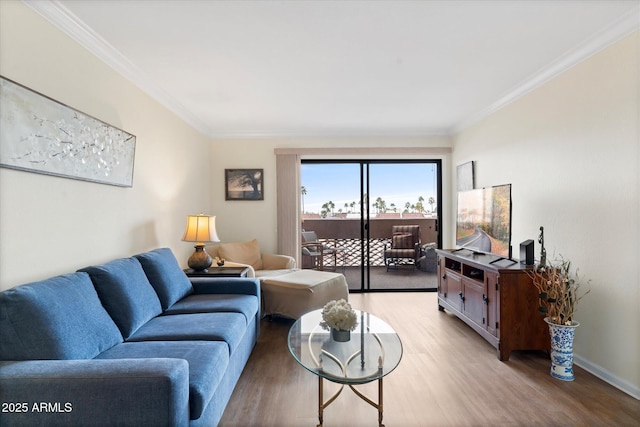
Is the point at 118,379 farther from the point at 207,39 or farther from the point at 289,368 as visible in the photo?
the point at 207,39

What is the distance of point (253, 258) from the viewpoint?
13.6 feet

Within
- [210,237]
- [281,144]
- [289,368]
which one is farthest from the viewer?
[281,144]

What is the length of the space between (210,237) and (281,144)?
1892 mm

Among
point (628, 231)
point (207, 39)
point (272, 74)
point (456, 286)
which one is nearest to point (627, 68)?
point (628, 231)

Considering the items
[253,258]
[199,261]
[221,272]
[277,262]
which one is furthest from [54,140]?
[277,262]

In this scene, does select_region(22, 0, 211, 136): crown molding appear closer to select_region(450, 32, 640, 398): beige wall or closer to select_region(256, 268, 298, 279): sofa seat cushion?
select_region(256, 268, 298, 279): sofa seat cushion

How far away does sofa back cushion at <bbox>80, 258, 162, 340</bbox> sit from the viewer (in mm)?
1859

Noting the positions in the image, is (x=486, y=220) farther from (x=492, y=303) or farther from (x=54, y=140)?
(x=54, y=140)

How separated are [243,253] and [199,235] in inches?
37.9

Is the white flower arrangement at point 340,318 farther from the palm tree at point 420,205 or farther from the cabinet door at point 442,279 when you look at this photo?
the palm tree at point 420,205

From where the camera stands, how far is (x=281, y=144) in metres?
4.55

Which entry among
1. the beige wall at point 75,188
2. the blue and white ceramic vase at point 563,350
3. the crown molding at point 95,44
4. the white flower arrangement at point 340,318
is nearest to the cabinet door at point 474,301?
the blue and white ceramic vase at point 563,350

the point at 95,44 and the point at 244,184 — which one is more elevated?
the point at 95,44

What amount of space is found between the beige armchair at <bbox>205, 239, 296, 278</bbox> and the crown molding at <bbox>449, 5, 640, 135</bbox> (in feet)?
10.3
